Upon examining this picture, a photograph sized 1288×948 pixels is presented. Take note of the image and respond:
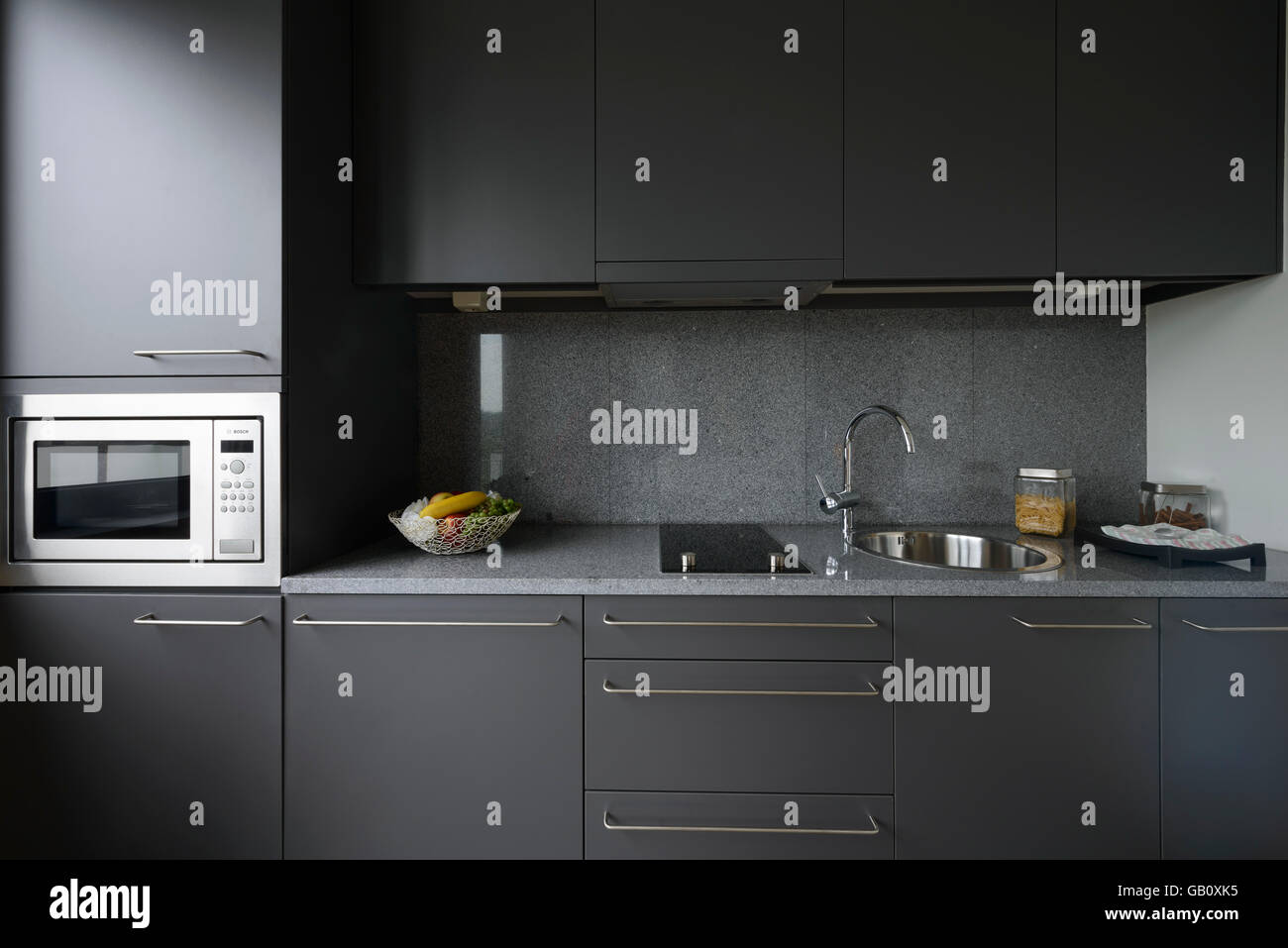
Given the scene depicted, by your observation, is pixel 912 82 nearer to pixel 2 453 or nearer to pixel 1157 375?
pixel 1157 375

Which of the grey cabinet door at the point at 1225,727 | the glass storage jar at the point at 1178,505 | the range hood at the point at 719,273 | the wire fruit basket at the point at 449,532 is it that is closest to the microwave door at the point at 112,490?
the wire fruit basket at the point at 449,532

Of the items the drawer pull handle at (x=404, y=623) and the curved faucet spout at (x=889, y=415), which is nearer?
the drawer pull handle at (x=404, y=623)

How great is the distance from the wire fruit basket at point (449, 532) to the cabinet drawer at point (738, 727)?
0.45 m

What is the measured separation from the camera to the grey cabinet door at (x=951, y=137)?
1.66m

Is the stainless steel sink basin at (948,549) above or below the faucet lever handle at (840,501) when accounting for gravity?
below

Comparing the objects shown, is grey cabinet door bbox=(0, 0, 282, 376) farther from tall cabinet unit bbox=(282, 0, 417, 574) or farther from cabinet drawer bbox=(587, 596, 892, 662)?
cabinet drawer bbox=(587, 596, 892, 662)

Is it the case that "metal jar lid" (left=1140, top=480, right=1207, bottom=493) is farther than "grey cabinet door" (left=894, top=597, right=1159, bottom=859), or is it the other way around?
"metal jar lid" (left=1140, top=480, right=1207, bottom=493)

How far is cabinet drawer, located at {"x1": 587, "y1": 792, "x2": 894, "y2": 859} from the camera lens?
4.76 ft

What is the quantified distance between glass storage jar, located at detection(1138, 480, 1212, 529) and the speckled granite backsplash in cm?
19

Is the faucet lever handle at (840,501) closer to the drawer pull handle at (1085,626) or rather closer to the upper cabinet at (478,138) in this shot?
the drawer pull handle at (1085,626)

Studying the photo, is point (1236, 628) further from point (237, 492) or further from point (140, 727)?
point (140, 727)

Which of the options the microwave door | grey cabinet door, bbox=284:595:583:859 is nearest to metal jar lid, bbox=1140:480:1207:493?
grey cabinet door, bbox=284:595:583:859

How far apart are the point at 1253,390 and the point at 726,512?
1.41 meters
